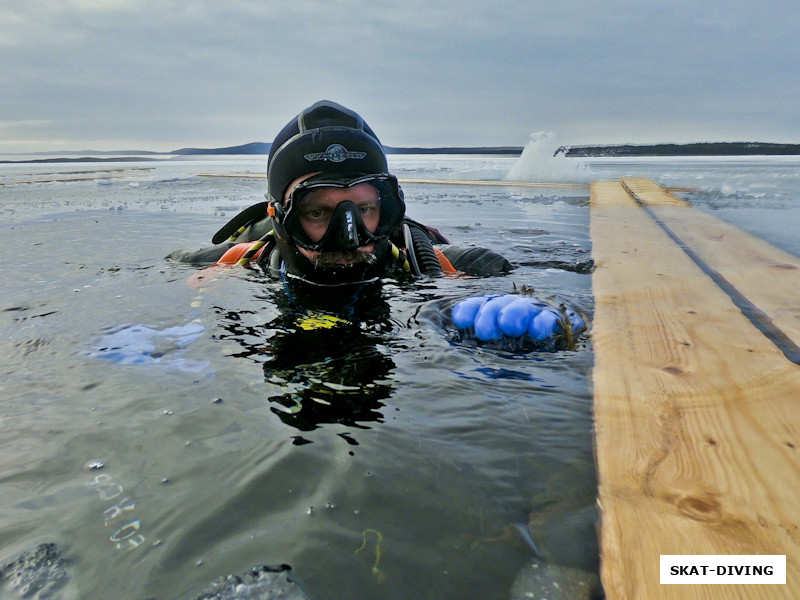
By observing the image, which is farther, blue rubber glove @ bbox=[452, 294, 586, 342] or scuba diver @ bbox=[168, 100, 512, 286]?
scuba diver @ bbox=[168, 100, 512, 286]

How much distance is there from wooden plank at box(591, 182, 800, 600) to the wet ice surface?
0.10 meters

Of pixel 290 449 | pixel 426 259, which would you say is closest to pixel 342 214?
pixel 426 259

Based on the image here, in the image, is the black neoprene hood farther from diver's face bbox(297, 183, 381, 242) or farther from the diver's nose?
the diver's nose

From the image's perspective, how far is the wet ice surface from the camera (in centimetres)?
101

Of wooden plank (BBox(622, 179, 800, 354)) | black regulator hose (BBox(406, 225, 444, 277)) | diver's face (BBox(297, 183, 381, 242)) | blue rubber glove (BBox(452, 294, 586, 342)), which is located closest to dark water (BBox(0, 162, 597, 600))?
blue rubber glove (BBox(452, 294, 586, 342))

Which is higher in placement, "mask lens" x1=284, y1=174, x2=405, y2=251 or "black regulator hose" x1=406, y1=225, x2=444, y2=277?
"mask lens" x1=284, y1=174, x2=405, y2=251

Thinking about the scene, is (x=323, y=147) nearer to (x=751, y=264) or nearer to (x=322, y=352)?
(x=322, y=352)

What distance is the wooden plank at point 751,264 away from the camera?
8.09 feet

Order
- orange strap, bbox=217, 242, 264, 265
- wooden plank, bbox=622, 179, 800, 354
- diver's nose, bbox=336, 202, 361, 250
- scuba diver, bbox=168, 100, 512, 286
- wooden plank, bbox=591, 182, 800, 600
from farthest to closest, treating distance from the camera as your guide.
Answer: orange strap, bbox=217, 242, 264, 265 < scuba diver, bbox=168, 100, 512, 286 < diver's nose, bbox=336, 202, 361, 250 < wooden plank, bbox=622, 179, 800, 354 < wooden plank, bbox=591, 182, 800, 600

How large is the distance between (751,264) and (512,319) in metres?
2.39

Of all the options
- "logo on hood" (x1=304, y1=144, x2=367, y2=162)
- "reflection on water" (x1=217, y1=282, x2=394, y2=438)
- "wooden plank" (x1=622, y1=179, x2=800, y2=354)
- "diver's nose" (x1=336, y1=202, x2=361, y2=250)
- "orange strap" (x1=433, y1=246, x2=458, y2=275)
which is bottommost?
"reflection on water" (x1=217, y1=282, x2=394, y2=438)

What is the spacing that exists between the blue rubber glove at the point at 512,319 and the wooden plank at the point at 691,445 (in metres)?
0.21

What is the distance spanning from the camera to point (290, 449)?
4.60 feet

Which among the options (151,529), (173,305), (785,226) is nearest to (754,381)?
(151,529)
